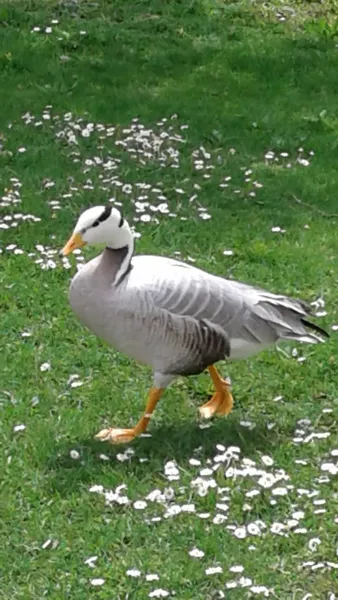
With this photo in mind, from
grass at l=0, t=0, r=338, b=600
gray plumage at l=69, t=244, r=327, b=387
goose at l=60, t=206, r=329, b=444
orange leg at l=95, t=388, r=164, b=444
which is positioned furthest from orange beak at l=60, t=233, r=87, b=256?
grass at l=0, t=0, r=338, b=600

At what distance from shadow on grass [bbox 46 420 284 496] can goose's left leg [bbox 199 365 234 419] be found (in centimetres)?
7

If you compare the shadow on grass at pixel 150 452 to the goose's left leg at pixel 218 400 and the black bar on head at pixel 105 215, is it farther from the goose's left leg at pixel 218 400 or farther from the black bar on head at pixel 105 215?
the black bar on head at pixel 105 215

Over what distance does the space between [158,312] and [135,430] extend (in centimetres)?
60

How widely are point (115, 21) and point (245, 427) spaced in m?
7.77

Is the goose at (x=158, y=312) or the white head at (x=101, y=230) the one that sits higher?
the white head at (x=101, y=230)

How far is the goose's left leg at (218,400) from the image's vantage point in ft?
18.9

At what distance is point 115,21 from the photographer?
1246 cm

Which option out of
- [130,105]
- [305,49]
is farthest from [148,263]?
[305,49]

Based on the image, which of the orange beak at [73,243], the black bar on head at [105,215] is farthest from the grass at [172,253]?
the black bar on head at [105,215]

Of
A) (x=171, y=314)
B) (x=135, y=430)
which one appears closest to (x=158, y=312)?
(x=171, y=314)

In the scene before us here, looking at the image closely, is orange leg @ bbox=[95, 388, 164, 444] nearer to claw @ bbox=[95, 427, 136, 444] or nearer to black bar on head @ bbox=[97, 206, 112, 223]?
claw @ bbox=[95, 427, 136, 444]

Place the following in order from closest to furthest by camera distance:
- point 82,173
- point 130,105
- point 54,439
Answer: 1. point 54,439
2. point 82,173
3. point 130,105

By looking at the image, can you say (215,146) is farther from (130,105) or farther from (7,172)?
(7,172)

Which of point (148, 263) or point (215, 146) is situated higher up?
point (148, 263)
